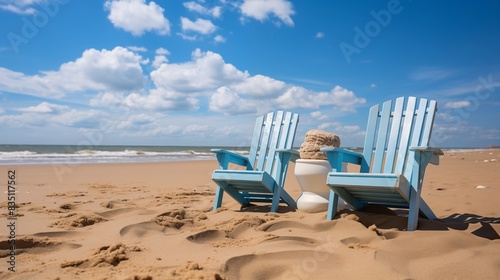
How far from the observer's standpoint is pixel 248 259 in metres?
2.13

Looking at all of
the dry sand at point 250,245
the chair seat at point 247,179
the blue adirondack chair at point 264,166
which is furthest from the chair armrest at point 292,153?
the dry sand at point 250,245

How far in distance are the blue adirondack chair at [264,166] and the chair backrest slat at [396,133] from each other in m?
0.81

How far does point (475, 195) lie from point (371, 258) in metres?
3.16

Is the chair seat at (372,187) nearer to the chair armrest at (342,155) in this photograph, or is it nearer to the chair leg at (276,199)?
the chair armrest at (342,155)

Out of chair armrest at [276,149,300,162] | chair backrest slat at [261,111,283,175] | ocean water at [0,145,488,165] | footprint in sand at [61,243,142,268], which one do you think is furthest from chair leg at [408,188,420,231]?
ocean water at [0,145,488,165]

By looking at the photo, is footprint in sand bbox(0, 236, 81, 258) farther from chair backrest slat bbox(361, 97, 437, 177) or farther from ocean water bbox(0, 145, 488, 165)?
ocean water bbox(0, 145, 488, 165)

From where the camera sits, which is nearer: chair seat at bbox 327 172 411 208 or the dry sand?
the dry sand

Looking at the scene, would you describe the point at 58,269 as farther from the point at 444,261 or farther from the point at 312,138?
the point at 312,138

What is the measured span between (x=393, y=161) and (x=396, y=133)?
29 cm

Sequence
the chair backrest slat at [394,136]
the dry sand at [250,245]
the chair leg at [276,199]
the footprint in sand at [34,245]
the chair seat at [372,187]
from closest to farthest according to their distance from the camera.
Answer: the dry sand at [250,245] → the footprint in sand at [34,245] → the chair seat at [372,187] → the chair backrest slat at [394,136] → the chair leg at [276,199]

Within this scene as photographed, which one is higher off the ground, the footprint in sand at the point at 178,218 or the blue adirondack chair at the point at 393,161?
the blue adirondack chair at the point at 393,161

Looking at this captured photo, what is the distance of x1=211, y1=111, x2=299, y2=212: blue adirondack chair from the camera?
391cm

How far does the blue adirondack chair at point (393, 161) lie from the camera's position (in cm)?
293

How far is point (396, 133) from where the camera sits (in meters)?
3.54
